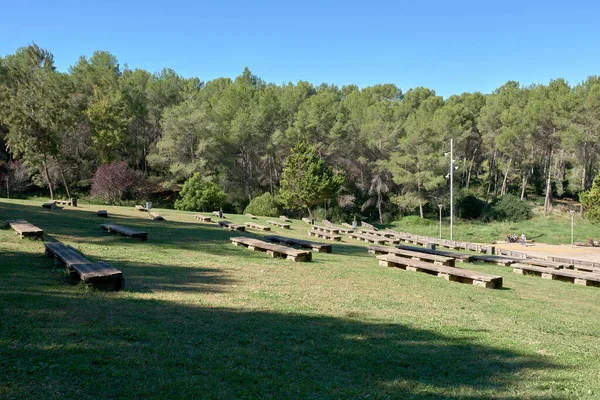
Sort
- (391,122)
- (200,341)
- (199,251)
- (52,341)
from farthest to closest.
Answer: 1. (391,122)
2. (199,251)
3. (200,341)
4. (52,341)

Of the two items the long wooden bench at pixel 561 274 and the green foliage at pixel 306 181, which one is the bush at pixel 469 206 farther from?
the long wooden bench at pixel 561 274

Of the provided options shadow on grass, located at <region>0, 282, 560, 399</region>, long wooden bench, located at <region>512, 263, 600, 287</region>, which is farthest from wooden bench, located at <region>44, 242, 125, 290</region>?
long wooden bench, located at <region>512, 263, 600, 287</region>

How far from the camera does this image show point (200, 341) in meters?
5.14

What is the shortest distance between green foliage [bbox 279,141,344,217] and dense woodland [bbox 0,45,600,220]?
5678 mm

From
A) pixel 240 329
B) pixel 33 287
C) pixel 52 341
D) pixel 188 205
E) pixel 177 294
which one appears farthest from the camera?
pixel 188 205

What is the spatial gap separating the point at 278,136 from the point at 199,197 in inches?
534

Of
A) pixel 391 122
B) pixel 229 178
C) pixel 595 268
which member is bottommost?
pixel 595 268

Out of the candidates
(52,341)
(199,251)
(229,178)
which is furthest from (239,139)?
(52,341)

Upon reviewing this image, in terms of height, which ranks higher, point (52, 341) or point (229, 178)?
point (229, 178)

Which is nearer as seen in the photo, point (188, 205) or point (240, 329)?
point (240, 329)

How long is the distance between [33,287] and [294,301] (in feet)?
14.5

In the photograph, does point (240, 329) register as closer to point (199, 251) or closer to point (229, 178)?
point (199, 251)

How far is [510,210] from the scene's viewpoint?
160 ft

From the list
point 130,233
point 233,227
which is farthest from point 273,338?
point 233,227
